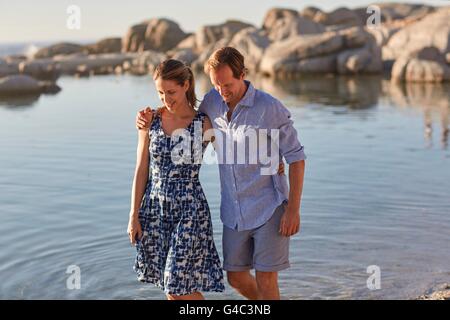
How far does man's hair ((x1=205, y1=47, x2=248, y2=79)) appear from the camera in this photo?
187 inches

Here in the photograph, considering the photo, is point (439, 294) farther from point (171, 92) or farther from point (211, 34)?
point (211, 34)

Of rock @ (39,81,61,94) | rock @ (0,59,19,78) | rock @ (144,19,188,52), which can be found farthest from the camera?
rock @ (144,19,188,52)

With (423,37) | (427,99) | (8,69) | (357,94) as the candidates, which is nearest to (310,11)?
(423,37)

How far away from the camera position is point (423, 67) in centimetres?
2688

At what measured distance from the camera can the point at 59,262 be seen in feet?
24.7

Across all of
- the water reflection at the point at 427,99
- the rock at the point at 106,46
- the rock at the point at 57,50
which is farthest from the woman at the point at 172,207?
the rock at the point at 106,46

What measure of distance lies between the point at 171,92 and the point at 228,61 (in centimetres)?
37

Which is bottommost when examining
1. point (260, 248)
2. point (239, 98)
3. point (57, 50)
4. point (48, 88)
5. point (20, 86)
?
point (48, 88)

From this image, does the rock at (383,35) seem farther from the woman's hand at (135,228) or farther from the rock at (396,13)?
the woman's hand at (135,228)

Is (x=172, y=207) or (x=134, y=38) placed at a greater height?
(x=172, y=207)

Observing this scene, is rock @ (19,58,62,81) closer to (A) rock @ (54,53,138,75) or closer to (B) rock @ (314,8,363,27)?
(A) rock @ (54,53,138,75)

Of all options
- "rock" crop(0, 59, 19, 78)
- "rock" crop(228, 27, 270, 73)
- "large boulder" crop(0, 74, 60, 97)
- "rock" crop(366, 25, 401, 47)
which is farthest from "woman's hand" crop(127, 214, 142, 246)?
"rock" crop(366, 25, 401, 47)

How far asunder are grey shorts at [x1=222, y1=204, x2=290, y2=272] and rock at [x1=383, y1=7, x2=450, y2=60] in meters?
24.0
